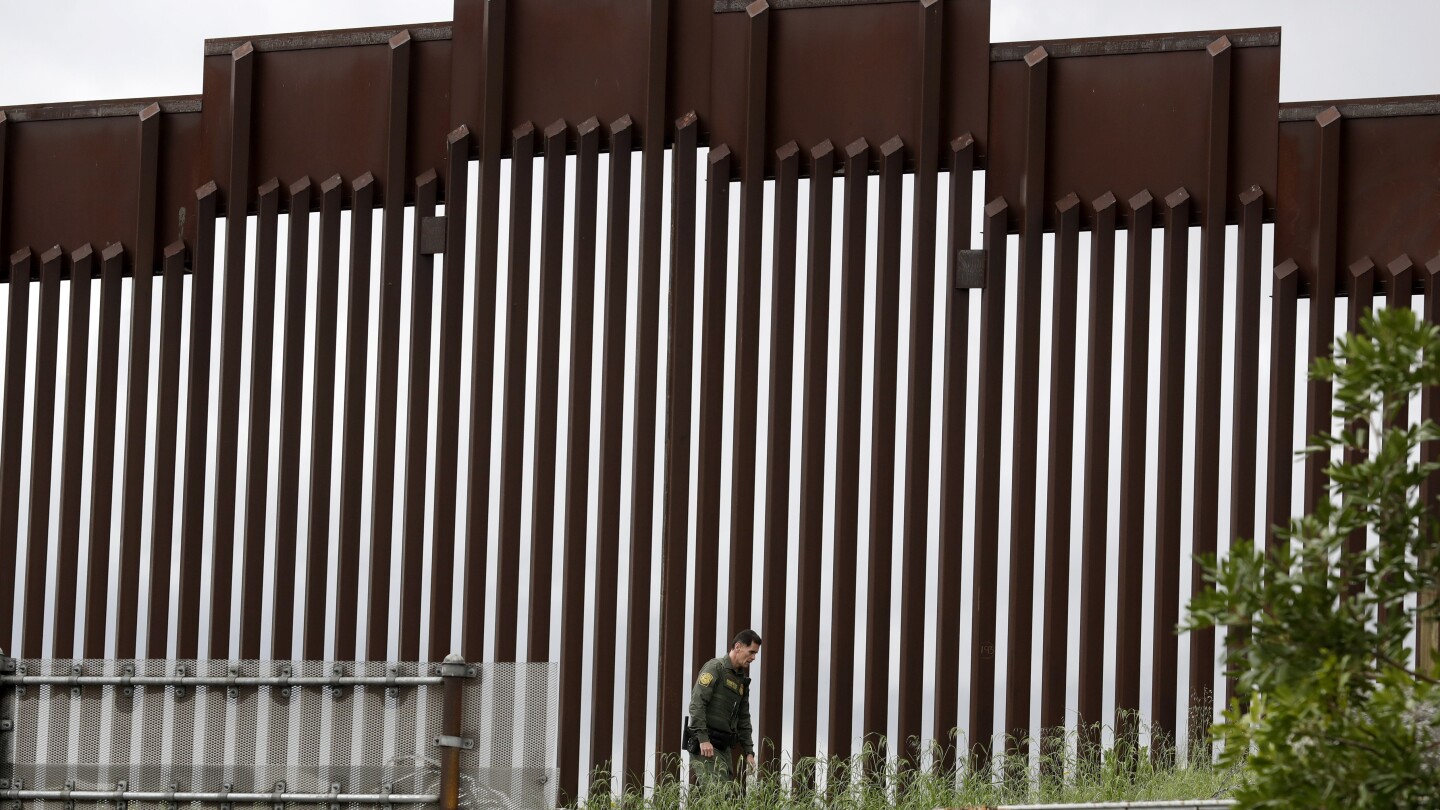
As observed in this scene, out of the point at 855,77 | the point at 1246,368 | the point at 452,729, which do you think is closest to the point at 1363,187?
the point at 1246,368

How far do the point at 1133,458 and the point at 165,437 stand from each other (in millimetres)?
6470

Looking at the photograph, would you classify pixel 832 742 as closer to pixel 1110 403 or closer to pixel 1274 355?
pixel 1110 403

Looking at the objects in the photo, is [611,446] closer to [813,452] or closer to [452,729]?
[813,452]

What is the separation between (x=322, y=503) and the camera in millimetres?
12805

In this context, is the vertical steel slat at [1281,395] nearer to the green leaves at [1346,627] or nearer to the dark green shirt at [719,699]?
the dark green shirt at [719,699]

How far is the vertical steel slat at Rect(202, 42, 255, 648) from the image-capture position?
12.9 m

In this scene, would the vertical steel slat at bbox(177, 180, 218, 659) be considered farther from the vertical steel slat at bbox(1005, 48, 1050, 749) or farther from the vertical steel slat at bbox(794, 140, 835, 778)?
the vertical steel slat at bbox(1005, 48, 1050, 749)

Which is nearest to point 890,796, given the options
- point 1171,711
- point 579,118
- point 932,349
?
point 1171,711

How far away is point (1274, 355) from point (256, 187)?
6955mm

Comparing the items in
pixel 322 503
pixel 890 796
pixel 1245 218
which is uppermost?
pixel 1245 218

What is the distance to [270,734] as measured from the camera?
27.4ft

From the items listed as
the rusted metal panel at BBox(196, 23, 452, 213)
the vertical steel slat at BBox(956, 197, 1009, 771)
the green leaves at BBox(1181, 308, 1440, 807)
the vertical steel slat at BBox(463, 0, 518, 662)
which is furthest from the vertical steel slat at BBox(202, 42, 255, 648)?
the green leaves at BBox(1181, 308, 1440, 807)

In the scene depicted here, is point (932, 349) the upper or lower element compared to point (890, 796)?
upper

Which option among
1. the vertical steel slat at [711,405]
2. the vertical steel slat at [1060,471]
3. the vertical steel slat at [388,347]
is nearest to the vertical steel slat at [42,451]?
the vertical steel slat at [388,347]
